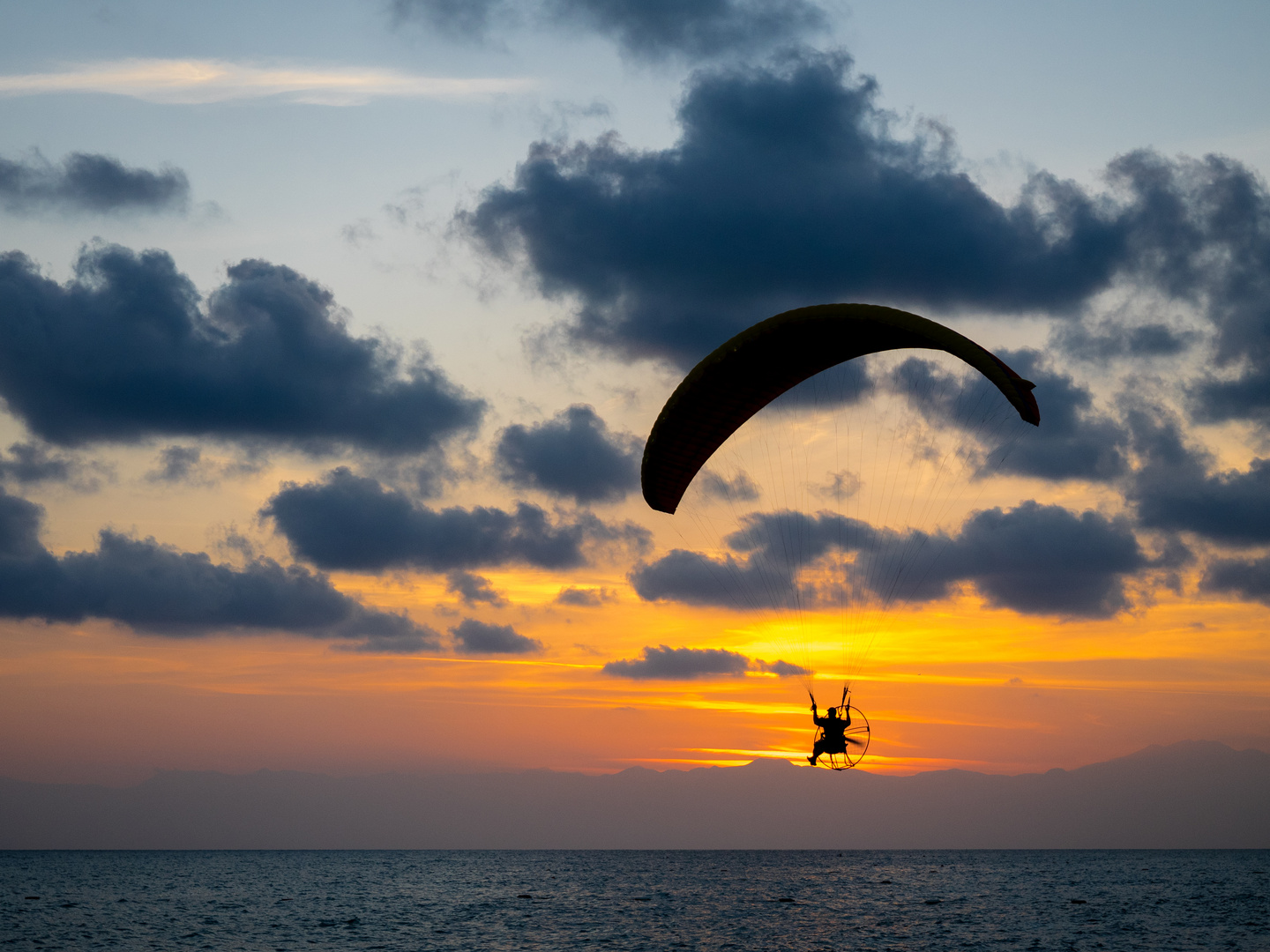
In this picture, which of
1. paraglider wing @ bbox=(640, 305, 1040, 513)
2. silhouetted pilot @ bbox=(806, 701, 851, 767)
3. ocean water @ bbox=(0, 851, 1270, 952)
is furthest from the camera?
ocean water @ bbox=(0, 851, 1270, 952)

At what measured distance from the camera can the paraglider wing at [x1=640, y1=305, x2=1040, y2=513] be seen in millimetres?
21922

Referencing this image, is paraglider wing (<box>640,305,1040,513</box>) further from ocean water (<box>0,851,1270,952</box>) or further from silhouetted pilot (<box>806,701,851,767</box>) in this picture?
ocean water (<box>0,851,1270,952</box>)

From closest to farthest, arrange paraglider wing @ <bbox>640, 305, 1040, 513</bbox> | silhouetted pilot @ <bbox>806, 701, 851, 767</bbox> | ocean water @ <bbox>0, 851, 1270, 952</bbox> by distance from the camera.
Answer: paraglider wing @ <bbox>640, 305, 1040, 513</bbox>
silhouetted pilot @ <bbox>806, 701, 851, 767</bbox>
ocean water @ <bbox>0, 851, 1270, 952</bbox>

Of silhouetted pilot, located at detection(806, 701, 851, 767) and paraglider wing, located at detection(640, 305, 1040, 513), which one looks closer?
paraglider wing, located at detection(640, 305, 1040, 513)

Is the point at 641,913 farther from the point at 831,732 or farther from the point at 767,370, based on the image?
the point at 767,370

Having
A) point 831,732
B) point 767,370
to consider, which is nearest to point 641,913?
point 831,732

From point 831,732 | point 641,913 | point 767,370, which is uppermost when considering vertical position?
point 767,370

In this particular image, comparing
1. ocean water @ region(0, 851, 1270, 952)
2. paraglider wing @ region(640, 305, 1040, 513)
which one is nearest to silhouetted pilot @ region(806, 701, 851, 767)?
paraglider wing @ region(640, 305, 1040, 513)

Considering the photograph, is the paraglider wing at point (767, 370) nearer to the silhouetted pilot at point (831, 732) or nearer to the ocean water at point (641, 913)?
the silhouetted pilot at point (831, 732)

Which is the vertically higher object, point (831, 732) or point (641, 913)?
point (831, 732)

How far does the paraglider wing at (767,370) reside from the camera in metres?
21.9

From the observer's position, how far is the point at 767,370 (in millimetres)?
25422

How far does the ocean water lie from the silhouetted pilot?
74.3ft

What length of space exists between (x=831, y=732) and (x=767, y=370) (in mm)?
8978
